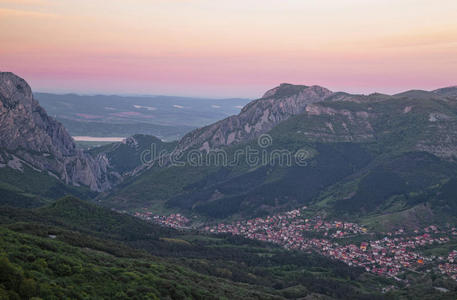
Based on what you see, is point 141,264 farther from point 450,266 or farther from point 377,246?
point 377,246

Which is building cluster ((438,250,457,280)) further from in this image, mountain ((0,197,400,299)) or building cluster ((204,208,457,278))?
mountain ((0,197,400,299))

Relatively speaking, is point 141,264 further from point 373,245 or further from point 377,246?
point 377,246

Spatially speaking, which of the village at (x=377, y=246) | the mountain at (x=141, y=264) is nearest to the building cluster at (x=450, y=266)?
the village at (x=377, y=246)

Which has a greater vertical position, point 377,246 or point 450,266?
point 450,266

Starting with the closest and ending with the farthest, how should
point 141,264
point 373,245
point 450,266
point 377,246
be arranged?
1. point 141,264
2. point 450,266
3. point 377,246
4. point 373,245

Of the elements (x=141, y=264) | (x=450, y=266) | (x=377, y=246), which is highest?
(x=141, y=264)

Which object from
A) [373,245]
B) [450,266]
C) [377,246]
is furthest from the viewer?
[373,245]

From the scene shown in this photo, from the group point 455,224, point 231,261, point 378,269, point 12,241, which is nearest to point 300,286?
point 231,261

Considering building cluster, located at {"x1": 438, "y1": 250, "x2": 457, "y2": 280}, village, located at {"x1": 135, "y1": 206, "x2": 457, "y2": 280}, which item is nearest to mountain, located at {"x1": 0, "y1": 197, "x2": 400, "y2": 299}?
village, located at {"x1": 135, "y1": 206, "x2": 457, "y2": 280}

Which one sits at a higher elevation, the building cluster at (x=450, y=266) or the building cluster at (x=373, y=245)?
the building cluster at (x=450, y=266)

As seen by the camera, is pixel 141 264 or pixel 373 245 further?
pixel 373 245

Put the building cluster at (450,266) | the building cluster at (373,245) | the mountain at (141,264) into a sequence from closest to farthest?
the mountain at (141,264)
the building cluster at (450,266)
the building cluster at (373,245)

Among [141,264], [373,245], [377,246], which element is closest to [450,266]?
[377,246]

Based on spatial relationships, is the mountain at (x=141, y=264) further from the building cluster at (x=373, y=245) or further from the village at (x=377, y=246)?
the village at (x=377, y=246)
